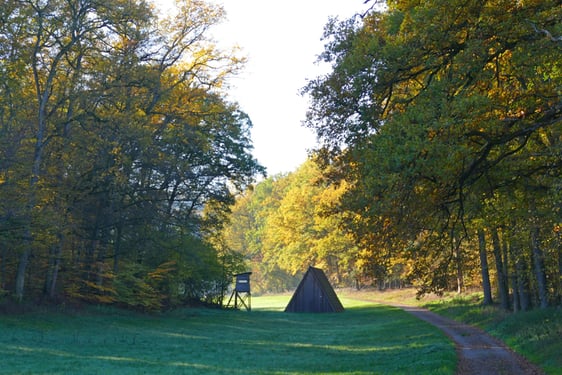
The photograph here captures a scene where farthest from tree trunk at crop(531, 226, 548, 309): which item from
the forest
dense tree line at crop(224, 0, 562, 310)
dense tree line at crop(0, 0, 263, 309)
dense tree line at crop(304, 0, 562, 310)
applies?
dense tree line at crop(0, 0, 263, 309)

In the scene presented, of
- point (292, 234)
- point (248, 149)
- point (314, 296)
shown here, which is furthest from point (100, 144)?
point (292, 234)

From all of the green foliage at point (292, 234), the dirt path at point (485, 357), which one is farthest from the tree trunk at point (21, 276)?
the dirt path at point (485, 357)

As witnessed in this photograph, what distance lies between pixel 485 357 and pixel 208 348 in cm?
1033

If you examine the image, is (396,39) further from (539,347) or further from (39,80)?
(39,80)

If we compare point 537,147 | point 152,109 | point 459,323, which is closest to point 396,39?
point 537,147

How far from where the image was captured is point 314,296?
53.8m

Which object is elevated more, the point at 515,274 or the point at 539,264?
the point at 539,264

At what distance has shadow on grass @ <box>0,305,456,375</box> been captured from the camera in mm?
16531

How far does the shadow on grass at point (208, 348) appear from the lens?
A: 16531 mm

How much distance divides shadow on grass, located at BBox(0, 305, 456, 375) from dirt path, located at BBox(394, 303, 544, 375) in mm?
478

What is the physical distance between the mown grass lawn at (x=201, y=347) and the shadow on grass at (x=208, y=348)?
0.03 meters

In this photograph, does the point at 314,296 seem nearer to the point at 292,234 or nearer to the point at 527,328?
the point at 292,234

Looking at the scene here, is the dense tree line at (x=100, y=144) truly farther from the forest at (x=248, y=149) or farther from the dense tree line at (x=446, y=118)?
the dense tree line at (x=446, y=118)

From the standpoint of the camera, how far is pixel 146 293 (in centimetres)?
3409
